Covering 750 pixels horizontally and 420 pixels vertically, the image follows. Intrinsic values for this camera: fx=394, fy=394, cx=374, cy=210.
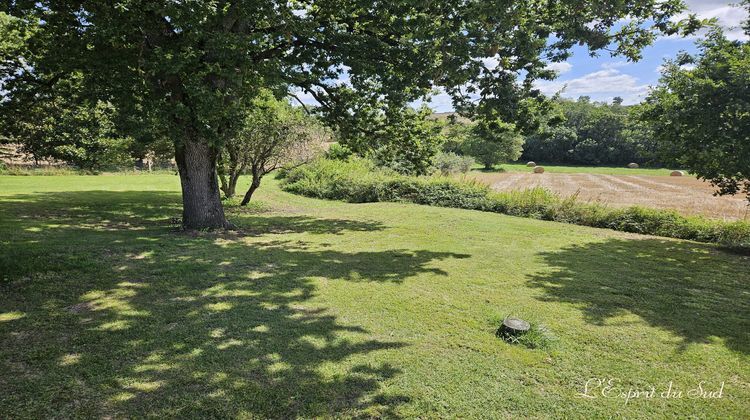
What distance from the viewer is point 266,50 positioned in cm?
1152

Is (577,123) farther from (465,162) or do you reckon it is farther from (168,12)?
(168,12)

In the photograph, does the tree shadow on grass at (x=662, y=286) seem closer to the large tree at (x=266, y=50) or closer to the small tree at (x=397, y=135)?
the large tree at (x=266, y=50)

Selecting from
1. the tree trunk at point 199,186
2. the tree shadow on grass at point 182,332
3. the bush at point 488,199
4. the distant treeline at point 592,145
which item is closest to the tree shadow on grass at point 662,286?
the bush at point 488,199

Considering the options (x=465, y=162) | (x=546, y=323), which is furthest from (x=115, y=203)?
(x=465, y=162)

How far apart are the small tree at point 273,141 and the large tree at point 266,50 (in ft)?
18.0

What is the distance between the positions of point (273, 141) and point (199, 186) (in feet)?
23.5

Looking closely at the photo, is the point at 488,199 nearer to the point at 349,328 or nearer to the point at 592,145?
the point at 349,328

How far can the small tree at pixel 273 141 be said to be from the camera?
57.3ft

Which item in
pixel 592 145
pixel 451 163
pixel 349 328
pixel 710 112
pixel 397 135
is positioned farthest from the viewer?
pixel 592 145

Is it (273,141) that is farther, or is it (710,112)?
(273,141)

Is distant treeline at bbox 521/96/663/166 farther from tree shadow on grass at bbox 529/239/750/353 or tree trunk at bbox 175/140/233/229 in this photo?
tree trunk at bbox 175/140/233/229

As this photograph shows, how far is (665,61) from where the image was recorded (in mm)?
11703

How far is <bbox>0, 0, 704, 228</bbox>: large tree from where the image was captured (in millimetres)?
7000

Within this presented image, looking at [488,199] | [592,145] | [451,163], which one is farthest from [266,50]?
[592,145]
